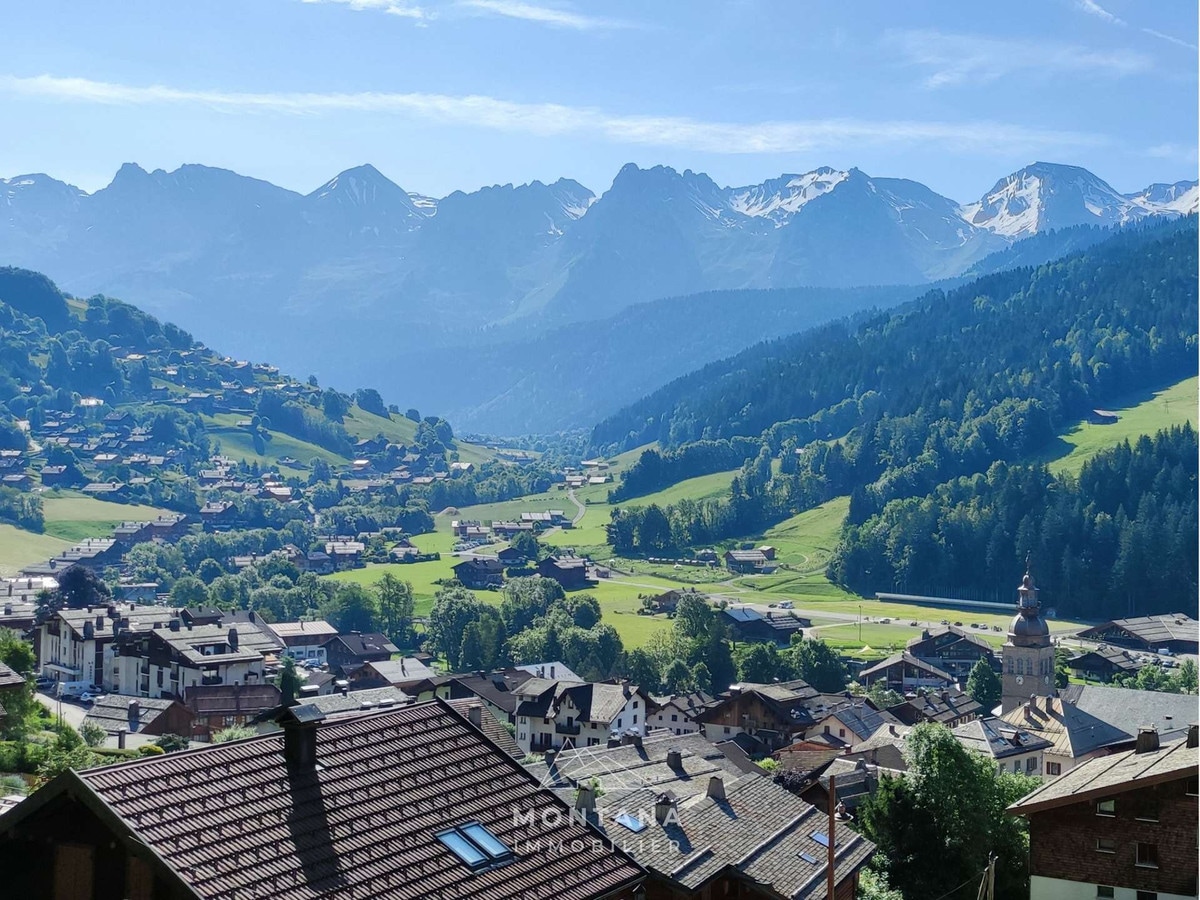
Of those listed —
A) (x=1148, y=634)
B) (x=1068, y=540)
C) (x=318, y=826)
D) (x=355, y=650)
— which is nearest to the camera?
(x=318, y=826)

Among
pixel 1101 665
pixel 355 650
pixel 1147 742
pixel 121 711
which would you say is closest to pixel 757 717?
pixel 1101 665

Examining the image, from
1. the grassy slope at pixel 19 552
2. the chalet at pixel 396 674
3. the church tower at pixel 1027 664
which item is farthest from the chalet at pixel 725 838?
the grassy slope at pixel 19 552

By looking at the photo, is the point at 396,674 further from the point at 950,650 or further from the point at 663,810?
the point at 663,810

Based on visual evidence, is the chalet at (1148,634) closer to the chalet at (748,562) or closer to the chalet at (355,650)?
the chalet at (748,562)

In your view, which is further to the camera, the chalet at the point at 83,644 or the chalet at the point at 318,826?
the chalet at the point at 83,644

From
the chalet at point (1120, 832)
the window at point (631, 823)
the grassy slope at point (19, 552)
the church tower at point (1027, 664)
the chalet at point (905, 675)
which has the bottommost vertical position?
the grassy slope at point (19, 552)

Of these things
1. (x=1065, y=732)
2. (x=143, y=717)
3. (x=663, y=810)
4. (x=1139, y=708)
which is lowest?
(x=143, y=717)

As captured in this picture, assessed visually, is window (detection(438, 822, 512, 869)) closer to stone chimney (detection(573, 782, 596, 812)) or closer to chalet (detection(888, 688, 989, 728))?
stone chimney (detection(573, 782, 596, 812))
